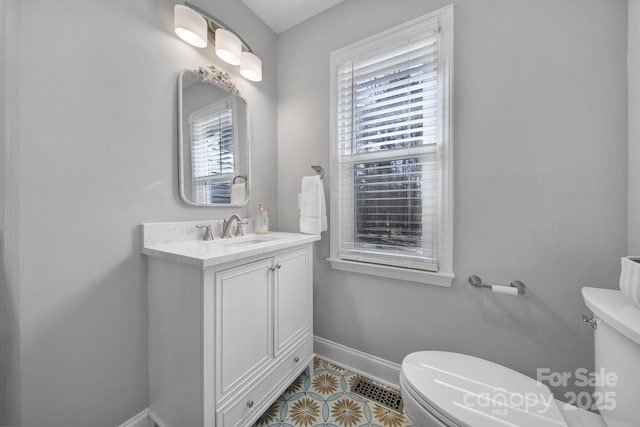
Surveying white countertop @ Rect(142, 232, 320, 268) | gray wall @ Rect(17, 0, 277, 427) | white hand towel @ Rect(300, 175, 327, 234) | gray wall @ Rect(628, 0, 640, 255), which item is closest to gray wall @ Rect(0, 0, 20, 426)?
gray wall @ Rect(17, 0, 277, 427)

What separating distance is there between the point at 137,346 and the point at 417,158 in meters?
1.74

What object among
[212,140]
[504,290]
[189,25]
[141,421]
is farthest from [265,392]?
[189,25]

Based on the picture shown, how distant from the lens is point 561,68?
1.01 meters

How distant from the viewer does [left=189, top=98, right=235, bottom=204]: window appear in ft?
4.27

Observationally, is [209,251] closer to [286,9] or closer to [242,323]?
[242,323]

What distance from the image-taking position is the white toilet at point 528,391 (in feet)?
2.10

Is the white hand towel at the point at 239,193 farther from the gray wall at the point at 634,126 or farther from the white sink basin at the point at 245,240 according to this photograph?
the gray wall at the point at 634,126

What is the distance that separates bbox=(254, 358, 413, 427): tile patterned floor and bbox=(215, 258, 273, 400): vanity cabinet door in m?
0.36

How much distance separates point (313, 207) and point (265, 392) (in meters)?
1.03

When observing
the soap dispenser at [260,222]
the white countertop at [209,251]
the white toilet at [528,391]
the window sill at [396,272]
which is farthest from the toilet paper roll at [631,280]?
the soap dispenser at [260,222]

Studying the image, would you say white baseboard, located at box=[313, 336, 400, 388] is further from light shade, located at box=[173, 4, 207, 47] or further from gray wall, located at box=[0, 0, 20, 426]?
light shade, located at box=[173, 4, 207, 47]

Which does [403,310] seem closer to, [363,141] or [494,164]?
[494,164]

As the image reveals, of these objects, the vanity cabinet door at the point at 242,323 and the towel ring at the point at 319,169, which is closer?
the vanity cabinet door at the point at 242,323

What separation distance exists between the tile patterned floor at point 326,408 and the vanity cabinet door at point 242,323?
0.36 m
